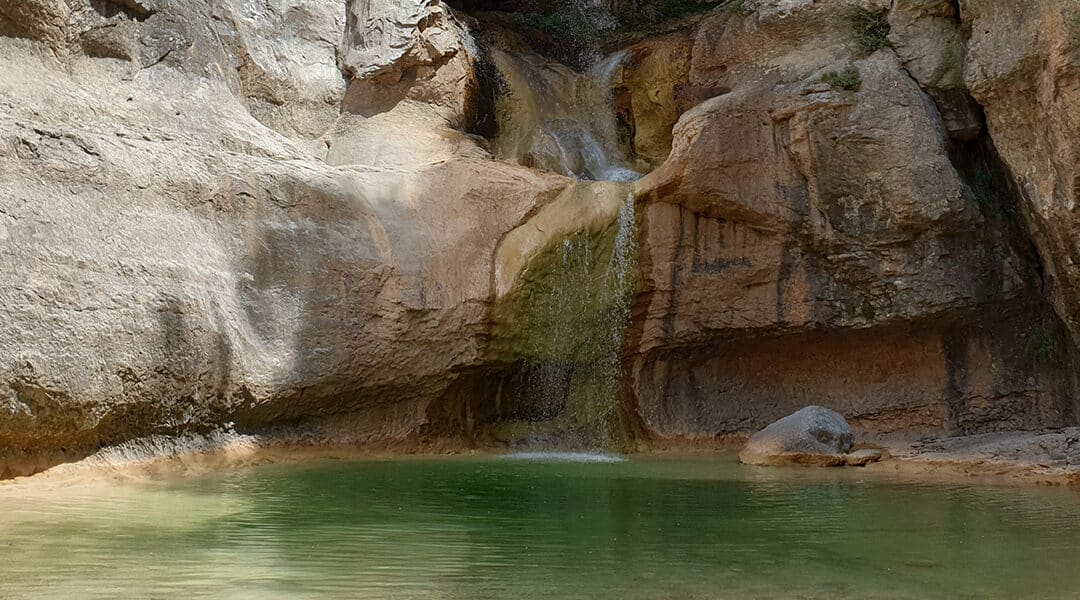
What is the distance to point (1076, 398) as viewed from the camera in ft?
36.9

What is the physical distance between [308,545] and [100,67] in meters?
7.67

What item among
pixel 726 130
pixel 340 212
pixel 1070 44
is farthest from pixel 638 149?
pixel 1070 44

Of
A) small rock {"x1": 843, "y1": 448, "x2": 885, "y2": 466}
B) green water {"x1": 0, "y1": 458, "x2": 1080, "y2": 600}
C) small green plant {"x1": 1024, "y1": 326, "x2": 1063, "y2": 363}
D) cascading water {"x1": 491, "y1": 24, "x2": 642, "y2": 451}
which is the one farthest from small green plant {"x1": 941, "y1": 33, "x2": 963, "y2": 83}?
green water {"x1": 0, "y1": 458, "x2": 1080, "y2": 600}

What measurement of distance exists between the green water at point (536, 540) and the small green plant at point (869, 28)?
6.67 m

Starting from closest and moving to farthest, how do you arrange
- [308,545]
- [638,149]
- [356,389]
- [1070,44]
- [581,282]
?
[308,545], [1070,44], [356,389], [581,282], [638,149]

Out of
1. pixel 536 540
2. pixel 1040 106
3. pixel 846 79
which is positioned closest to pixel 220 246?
pixel 536 540

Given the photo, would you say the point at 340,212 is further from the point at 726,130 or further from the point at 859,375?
the point at 859,375

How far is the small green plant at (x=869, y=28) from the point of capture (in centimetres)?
1215

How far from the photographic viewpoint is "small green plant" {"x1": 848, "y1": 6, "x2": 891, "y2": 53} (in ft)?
39.9

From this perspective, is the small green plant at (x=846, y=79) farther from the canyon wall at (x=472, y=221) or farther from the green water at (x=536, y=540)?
the green water at (x=536, y=540)

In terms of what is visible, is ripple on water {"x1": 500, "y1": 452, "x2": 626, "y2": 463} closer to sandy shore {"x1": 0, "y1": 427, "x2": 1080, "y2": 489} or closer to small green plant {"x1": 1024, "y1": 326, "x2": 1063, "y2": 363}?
sandy shore {"x1": 0, "y1": 427, "x2": 1080, "y2": 489}

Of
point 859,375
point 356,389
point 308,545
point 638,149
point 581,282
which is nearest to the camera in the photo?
point 308,545

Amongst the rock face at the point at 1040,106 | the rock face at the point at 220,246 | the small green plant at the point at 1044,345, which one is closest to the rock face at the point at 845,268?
the small green plant at the point at 1044,345

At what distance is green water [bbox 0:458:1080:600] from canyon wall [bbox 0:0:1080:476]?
2.25 metres
